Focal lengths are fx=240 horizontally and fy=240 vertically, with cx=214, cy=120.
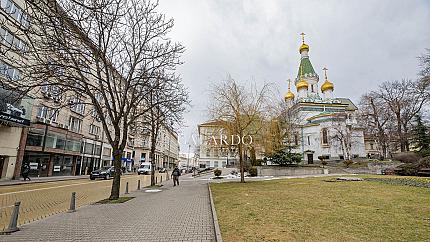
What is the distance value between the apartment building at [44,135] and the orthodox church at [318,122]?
34.6 meters

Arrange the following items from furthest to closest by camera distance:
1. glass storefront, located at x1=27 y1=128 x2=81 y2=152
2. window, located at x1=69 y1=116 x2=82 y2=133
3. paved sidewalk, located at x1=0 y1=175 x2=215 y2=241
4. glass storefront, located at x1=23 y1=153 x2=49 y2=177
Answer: window, located at x1=69 y1=116 x2=82 y2=133 → glass storefront, located at x1=23 y1=153 x2=49 y2=177 → glass storefront, located at x1=27 y1=128 x2=81 y2=152 → paved sidewalk, located at x1=0 y1=175 x2=215 y2=241

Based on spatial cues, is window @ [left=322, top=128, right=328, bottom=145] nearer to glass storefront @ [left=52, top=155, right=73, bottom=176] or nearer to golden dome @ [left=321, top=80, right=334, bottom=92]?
golden dome @ [left=321, top=80, right=334, bottom=92]

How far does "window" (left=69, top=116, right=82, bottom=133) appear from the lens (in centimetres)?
3678

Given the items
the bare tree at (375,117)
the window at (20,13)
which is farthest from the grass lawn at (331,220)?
the bare tree at (375,117)

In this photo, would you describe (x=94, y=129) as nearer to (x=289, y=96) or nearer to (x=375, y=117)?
(x=289, y=96)

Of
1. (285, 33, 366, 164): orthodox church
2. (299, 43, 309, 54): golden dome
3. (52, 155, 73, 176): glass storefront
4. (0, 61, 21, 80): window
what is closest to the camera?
(0, 61, 21, 80): window

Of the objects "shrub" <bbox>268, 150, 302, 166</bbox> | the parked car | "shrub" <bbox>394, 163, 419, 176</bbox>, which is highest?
"shrub" <bbox>268, 150, 302, 166</bbox>

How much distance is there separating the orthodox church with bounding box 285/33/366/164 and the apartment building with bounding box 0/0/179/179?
3460cm

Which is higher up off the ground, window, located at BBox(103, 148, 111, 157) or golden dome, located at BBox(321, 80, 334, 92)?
golden dome, located at BBox(321, 80, 334, 92)

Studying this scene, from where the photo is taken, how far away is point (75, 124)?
37.9 metres

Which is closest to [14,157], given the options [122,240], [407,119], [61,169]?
[61,169]

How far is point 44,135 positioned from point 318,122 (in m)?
51.2

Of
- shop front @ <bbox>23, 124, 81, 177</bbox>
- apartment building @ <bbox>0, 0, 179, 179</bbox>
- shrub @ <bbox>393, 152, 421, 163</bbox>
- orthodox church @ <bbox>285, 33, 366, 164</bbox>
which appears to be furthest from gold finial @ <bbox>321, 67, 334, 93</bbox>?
shop front @ <bbox>23, 124, 81, 177</bbox>

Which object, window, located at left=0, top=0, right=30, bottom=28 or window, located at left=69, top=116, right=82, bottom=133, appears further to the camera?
window, located at left=69, top=116, right=82, bottom=133
